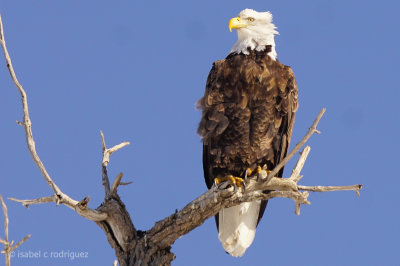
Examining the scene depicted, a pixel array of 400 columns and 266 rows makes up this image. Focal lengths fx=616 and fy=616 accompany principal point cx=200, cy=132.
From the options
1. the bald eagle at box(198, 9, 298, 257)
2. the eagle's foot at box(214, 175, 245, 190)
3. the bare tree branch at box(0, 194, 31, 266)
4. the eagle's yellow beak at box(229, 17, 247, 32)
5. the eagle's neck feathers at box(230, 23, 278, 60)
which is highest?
the eagle's yellow beak at box(229, 17, 247, 32)

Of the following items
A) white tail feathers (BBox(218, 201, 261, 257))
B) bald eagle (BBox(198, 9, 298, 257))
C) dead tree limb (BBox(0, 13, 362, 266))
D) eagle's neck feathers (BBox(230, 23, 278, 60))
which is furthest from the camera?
white tail feathers (BBox(218, 201, 261, 257))

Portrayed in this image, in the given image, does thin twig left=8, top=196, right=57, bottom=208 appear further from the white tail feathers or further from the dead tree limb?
the white tail feathers

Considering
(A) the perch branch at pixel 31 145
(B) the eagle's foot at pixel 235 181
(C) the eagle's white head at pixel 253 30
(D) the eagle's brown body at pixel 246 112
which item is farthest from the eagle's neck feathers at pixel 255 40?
(A) the perch branch at pixel 31 145

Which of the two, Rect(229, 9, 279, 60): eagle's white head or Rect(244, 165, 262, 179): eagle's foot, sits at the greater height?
Rect(229, 9, 279, 60): eagle's white head

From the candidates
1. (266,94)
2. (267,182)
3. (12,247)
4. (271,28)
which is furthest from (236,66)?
(12,247)

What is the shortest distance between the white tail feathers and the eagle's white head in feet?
4.96

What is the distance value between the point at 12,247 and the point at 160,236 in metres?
1.18

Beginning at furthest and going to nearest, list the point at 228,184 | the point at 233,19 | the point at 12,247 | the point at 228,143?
the point at 233,19 → the point at 228,143 → the point at 228,184 → the point at 12,247

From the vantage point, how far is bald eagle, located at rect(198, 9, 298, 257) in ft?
17.3

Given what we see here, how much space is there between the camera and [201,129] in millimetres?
5375

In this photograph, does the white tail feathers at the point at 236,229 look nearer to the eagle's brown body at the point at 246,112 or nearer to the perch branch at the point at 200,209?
the eagle's brown body at the point at 246,112

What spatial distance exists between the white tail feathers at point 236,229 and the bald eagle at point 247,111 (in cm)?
51

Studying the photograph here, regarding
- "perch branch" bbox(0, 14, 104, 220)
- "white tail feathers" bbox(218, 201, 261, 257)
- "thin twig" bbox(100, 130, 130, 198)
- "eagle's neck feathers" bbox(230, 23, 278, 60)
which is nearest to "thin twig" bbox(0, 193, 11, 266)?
"perch branch" bbox(0, 14, 104, 220)

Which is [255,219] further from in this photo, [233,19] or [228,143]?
[233,19]
